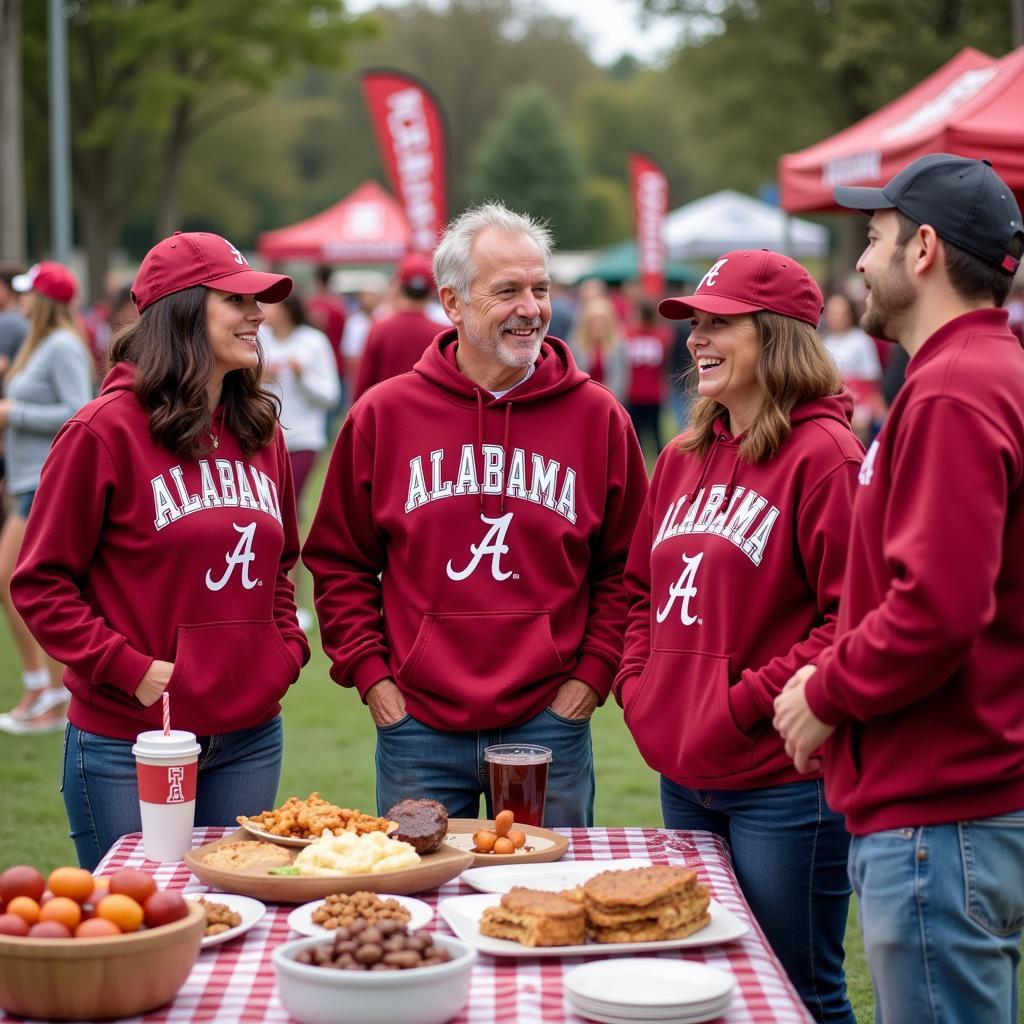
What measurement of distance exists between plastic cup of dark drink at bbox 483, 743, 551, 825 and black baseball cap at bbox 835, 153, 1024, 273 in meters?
1.40

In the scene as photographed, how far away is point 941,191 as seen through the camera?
2.48 meters

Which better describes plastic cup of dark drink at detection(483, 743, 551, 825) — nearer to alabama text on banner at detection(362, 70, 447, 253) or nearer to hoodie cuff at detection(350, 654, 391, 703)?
hoodie cuff at detection(350, 654, 391, 703)

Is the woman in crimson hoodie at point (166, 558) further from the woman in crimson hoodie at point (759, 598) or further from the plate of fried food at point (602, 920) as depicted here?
the plate of fried food at point (602, 920)

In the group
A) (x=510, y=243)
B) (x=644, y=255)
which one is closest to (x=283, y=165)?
Result: (x=644, y=255)

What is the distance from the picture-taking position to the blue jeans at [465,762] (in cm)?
350

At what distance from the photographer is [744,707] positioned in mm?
3055

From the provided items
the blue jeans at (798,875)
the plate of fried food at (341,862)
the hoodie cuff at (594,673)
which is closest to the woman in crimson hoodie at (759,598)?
the blue jeans at (798,875)

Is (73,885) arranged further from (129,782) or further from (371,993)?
(129,782)

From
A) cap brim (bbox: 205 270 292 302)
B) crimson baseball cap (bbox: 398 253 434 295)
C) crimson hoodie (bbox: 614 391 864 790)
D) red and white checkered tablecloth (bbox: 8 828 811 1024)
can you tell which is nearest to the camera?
red and white checkered tablecloth (bbox: 8 828 811 1024)

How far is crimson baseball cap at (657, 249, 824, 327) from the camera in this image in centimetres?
323

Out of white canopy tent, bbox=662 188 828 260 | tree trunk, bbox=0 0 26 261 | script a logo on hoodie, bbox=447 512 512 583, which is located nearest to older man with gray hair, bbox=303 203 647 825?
script a logo on hoodie, bbox=447 512 512 583

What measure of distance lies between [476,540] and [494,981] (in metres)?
1.32

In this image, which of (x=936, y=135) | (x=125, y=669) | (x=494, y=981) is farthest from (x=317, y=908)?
(x=936, y=135)

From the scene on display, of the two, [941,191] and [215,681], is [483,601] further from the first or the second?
[941,191]
